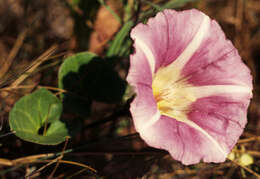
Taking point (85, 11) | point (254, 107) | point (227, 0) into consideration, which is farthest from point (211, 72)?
point (227, 0)

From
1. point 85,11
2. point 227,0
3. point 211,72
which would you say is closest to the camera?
point 211,72

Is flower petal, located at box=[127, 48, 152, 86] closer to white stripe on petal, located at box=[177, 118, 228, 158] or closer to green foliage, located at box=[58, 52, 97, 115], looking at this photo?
white stripe on petal, located at box=[177, 118, 228, 158]

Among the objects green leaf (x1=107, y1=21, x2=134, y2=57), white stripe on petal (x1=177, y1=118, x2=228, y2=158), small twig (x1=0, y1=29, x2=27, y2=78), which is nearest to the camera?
white stripe on petal (x1=177, y1=118, x2=228, y2=158)

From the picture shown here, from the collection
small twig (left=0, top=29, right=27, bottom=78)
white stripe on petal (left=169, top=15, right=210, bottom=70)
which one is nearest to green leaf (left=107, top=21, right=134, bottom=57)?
white stripe on petal (left=169, top=15, right=210, bottom=70)

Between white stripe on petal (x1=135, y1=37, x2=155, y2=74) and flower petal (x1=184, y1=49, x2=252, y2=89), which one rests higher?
white stripe on petal (x1=135, y1=37, x2=155, y2=74)

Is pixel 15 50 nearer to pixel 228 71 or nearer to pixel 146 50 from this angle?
pixel 146 50

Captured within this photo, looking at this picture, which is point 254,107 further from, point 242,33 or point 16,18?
point 16,18

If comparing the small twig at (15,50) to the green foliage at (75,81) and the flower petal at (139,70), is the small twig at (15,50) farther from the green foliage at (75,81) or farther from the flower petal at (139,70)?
the flower petal at (139,70)
